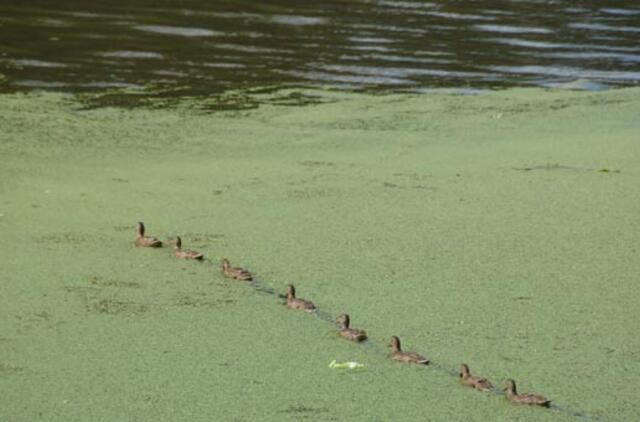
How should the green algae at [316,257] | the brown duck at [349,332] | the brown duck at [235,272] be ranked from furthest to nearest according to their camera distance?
the brown duck at [235,272] → the brown duck at [349,332] → the green algae at [316,257]

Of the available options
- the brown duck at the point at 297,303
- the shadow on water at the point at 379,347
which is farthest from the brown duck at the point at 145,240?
the brown duck at the point at 297,303

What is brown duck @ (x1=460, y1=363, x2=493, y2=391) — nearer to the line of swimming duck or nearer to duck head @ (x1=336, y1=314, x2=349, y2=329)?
the line of swimming duck

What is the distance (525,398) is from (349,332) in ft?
1.85

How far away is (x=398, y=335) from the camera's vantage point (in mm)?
3646

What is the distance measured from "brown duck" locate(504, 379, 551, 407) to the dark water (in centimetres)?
379

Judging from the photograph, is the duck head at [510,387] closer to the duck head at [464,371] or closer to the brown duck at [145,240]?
the duck head at [464,371]

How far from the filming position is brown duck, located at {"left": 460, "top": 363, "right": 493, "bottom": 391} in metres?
3.28

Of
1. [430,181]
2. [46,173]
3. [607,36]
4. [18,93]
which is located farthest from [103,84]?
[607,36]

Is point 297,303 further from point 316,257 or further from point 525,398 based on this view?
point 525,398

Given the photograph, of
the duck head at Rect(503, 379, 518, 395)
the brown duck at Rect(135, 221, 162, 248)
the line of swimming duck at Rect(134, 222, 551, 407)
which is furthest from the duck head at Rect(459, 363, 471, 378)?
the brown duck at Rect(135, 221, 162, 248)

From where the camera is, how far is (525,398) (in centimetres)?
319

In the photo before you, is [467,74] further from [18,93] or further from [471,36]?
[18,93]

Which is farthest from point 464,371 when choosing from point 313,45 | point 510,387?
point 313,45

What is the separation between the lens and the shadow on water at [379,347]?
10.5 ft
